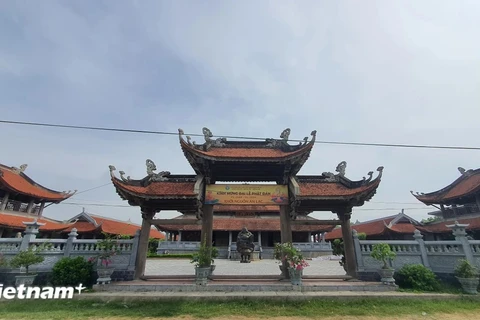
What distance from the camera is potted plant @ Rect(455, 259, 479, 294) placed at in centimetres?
780

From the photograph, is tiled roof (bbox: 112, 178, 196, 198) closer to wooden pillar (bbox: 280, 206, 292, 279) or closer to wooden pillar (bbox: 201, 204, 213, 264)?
wooden pillar (bbox: 201, 204, 213, 264)

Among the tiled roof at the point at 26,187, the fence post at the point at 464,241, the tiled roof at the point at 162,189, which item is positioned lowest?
the fence post at the point at 464,241

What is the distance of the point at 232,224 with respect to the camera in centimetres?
2730

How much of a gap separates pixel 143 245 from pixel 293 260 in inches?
233

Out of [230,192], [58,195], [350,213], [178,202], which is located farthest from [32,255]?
[58,195]

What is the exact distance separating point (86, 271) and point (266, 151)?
27.9ft

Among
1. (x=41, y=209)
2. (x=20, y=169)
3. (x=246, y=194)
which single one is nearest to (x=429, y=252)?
(x=246, y=194)

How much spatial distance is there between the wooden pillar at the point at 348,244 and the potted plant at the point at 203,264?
565cm

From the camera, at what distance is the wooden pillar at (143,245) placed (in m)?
9.14

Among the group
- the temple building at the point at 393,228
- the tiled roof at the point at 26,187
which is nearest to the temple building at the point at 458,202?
the temple building at the point at 393,228

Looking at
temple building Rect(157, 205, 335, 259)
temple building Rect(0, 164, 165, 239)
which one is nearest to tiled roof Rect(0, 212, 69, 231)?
temple building Rect(0, 164, 165, 239)

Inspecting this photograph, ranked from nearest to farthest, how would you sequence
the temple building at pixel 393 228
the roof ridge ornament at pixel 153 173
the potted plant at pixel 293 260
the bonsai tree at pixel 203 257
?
the potted plant at pixel 293 260
the bonsai tree at pixel 203 257
the roof ridge ornament at pixel 153 173
the temple building at pixel 393 228

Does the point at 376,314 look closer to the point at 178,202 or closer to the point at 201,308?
the point at 201,308

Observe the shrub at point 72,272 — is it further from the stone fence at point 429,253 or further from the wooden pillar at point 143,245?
the stone fence at point 429,253
